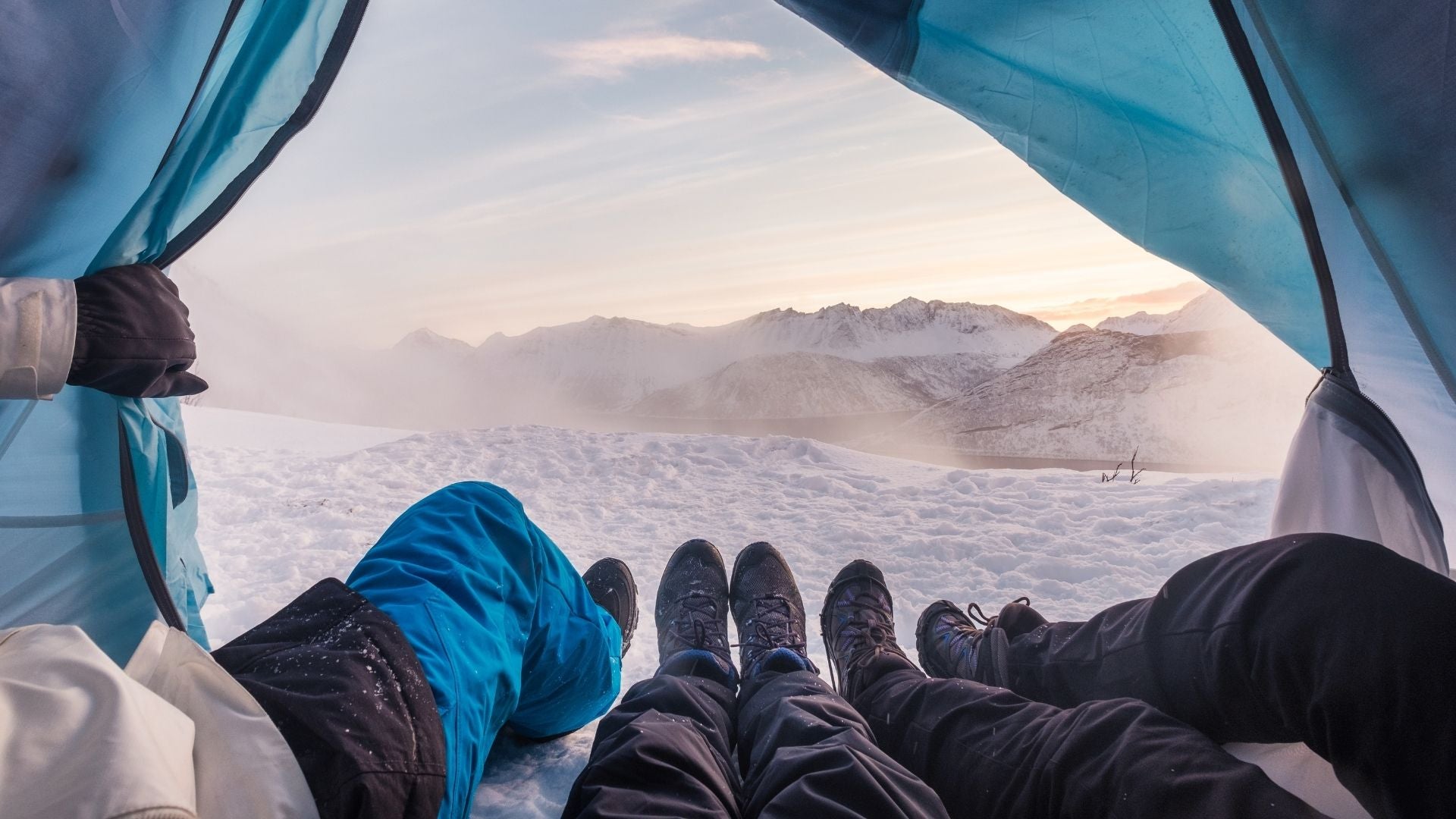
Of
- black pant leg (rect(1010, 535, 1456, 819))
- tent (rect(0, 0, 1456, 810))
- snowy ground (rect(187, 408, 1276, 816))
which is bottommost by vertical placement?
snowy ground (rect(187, 408, 1276, 816))

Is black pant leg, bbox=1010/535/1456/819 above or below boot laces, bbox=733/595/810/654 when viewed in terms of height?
above

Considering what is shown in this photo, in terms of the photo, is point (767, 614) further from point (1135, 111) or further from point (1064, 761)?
point (1135, 111)

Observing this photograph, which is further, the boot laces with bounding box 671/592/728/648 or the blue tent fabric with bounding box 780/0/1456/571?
the boot laces with bounding box 671/592/728/648

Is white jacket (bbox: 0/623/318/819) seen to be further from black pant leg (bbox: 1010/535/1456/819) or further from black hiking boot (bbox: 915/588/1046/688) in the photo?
black hiking boot (bbox: 915/588/1046/688)

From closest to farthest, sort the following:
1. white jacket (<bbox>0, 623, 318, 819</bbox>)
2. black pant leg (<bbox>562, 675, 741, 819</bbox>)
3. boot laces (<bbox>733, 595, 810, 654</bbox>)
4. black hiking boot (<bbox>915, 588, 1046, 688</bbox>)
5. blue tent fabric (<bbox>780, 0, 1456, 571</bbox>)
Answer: white jacket (<bbox>0, 623, 318, 819</bbox>) < black pant leg (<bbox>562, 675, 741, 819</bbox>) < blue tent fabric (<bbox>780, 0, 1456, 571</bbox>) < black hiking boot (<bbox>915, 588, 1046, 688</bbox>) < boot laces (<bbox>733, 595, 810, 654</bbox>)

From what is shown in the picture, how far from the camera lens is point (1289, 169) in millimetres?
1358

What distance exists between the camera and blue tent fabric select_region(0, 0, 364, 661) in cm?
115

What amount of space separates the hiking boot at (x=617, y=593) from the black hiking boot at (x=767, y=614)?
1.01 ft

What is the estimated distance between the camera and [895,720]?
133 centimetres

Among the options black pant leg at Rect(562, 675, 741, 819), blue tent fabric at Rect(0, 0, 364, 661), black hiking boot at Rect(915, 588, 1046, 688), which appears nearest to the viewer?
black pant leg at Rect(562, 675, 741, 819)

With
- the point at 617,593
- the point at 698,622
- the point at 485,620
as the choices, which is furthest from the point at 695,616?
the point at 485,620

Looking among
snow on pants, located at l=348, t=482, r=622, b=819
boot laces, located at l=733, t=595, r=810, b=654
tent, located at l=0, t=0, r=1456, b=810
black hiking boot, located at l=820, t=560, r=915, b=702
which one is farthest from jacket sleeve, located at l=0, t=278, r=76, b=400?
black hiking boot, located at l=820, t=560, r=915, b=702

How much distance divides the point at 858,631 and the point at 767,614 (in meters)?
0.25

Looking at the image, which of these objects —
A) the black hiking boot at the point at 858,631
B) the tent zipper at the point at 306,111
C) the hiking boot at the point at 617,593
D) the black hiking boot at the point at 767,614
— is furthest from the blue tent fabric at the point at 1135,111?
the hiking boot at the point at 617,593
